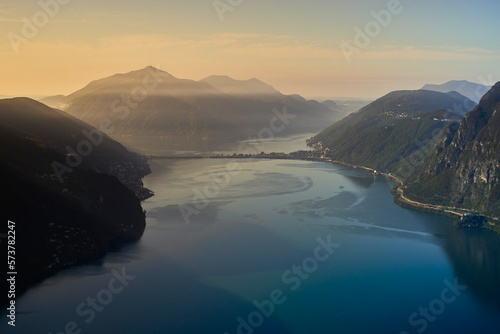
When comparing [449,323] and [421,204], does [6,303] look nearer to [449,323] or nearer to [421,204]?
[449,323]

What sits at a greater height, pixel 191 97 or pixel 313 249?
pixel 191 97

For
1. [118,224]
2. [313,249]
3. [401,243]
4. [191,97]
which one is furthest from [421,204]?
[191,97]

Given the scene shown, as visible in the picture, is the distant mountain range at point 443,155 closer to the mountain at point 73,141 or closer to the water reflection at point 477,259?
the water reflection at point 477,259

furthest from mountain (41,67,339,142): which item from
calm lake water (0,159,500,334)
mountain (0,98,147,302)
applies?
mountain (0,98,147,302)

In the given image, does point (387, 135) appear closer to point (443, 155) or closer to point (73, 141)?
point (443, 155)

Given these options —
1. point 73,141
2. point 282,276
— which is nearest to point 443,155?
point 282,276

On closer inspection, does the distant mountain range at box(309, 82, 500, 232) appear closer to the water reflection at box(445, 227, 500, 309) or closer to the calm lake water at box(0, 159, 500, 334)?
the water reflection at box(445, 227, 500, 309)
